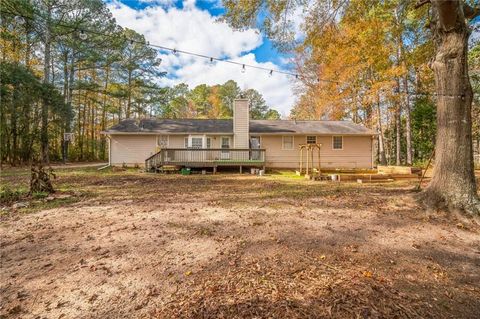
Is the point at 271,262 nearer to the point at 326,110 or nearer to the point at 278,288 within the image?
the point at 278,288

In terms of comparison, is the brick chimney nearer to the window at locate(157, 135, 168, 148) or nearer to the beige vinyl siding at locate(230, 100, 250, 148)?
the beige vinyl siding at locate(230, 100, 250, 148)

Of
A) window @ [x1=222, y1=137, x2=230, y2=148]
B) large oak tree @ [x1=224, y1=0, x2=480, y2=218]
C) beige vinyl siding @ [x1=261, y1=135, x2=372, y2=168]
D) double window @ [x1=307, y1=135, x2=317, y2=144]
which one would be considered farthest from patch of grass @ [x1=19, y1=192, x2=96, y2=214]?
double window @ [x1=307, y1=135, x2=317, y2=144]

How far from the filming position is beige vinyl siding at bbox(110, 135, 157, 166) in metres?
17.2

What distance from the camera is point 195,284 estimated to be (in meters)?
2.61

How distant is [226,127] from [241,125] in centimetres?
175

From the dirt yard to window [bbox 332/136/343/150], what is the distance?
12.1 metres

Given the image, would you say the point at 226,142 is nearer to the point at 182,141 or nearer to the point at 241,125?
the point at 241,125

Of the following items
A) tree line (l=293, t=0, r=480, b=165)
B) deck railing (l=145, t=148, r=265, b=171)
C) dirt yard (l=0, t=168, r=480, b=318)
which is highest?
tree line (l=293, t=0, r=480, b=165)

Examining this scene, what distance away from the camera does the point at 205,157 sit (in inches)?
593

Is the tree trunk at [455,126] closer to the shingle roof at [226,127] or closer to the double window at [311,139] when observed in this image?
the shingle roof at [226,127]

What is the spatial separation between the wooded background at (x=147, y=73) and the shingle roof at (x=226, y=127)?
3.37 metres

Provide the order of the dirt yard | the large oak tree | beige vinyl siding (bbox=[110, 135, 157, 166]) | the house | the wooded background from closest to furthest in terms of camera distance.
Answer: the dirt yard < the large oak tree < the wooded background < the house < beige vinyl siding (bbox=[110, 135, 157, 166])

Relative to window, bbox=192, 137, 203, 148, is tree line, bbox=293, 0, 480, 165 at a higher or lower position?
higher

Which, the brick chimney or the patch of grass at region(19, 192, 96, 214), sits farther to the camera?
the brick chimney
